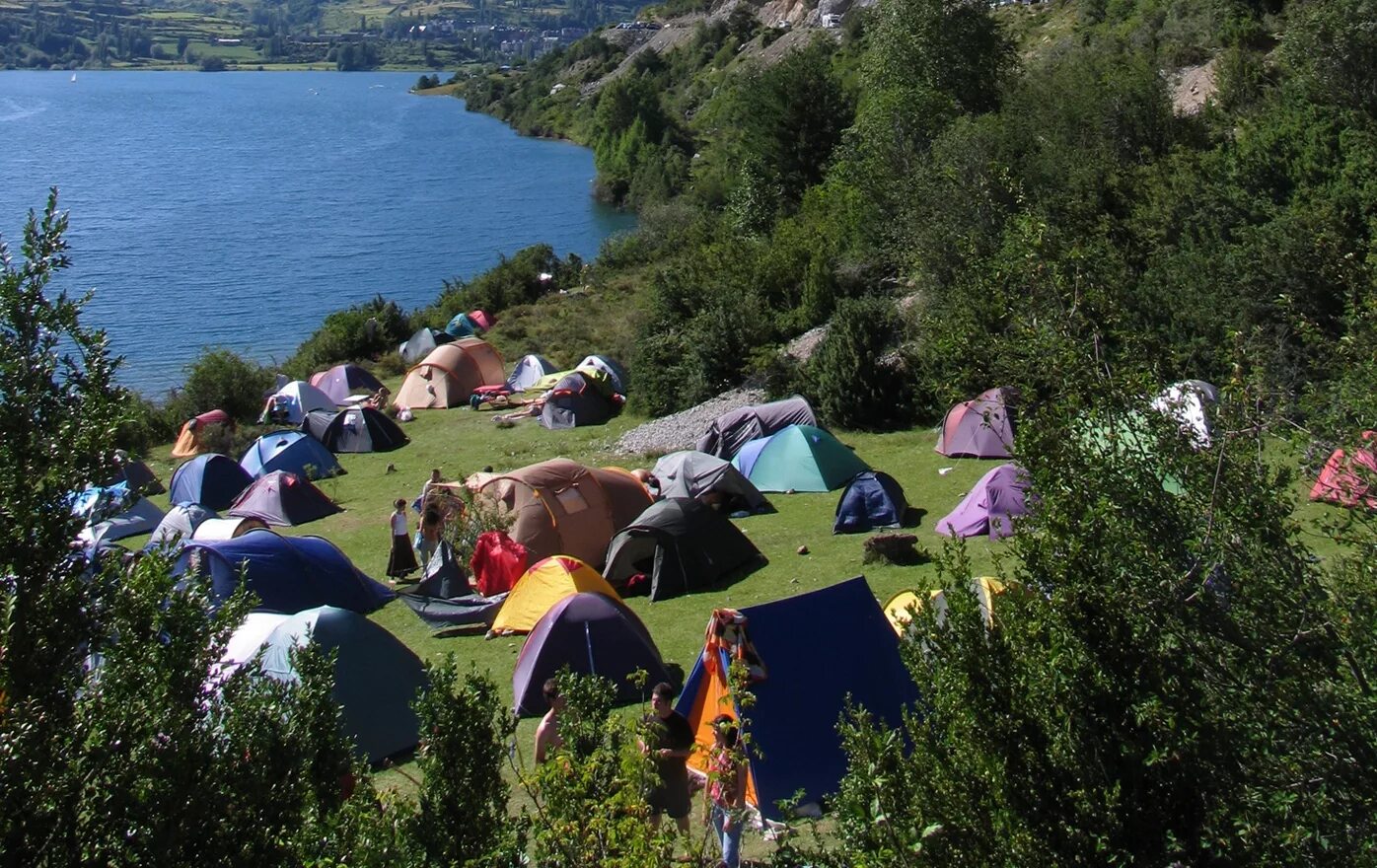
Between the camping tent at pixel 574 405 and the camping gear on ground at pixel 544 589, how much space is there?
1292 centimetres

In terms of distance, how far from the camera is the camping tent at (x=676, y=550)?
15.3 m

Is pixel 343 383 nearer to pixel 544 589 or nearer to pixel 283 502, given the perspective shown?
pixel 283 502

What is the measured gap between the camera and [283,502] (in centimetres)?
2088

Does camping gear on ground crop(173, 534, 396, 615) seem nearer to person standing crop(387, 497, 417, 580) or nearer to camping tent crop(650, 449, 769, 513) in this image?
person standing crop(387, 497, 417, 580)

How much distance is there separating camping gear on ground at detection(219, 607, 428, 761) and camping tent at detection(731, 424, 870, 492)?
8794 mm

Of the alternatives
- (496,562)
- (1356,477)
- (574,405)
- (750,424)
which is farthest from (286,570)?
(574,405)

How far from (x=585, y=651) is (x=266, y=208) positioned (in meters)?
62.8

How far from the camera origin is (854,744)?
18.4ft

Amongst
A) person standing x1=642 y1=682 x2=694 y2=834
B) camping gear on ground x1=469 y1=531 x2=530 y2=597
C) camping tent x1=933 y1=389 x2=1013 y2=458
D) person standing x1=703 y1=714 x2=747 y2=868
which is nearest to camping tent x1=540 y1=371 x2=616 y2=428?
camping tent x1=933 y1=389 x2=1013 y2=458

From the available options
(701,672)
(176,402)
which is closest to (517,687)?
(701,672)

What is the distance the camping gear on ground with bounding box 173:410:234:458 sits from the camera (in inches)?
1098

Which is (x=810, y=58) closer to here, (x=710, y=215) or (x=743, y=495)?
(x=710, y=215)

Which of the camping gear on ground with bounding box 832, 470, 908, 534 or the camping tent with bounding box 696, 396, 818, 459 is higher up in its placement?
the camping gear on ground with bounding box 832, 470, 908, 534

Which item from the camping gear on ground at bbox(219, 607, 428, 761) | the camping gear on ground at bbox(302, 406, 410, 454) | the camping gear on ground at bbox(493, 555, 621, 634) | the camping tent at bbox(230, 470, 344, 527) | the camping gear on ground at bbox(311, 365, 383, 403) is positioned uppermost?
the camping gear on ground at bbox(219, 607, 428, 761)
